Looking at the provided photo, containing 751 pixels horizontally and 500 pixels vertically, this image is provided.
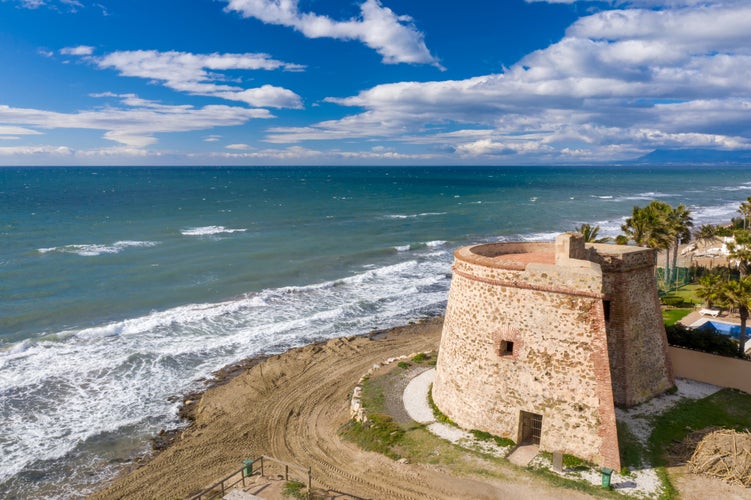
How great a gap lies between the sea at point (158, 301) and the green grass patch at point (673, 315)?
14168mm

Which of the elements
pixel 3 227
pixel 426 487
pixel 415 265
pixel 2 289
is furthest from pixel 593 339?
pixel 3 227

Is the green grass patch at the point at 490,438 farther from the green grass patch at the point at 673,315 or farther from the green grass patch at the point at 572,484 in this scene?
the green grass patch at the point at 673,315

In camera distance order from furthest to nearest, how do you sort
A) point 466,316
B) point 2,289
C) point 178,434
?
point 2,289, point 178,434, point 466,316

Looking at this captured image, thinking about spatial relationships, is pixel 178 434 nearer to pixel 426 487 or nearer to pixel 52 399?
pixel 52 399

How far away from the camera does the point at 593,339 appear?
587 inches

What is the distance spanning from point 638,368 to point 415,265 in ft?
103

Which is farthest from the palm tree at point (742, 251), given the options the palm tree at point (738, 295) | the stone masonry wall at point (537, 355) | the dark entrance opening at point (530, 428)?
the dark entrance opening at point (530, 428)

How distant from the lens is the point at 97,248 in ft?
176

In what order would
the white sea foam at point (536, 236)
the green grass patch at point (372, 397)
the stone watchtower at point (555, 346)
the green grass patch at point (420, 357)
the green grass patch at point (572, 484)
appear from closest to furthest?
the green grass patch at point (572, 484)
the stone watchtower at point (555, 346)
the green grass patch at point (372, 397)
the green grass patch at point (420, 357)
the white sea foam at point (536, 236)

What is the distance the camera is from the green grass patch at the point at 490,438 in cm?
1630

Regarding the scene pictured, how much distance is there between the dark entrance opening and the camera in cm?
1631

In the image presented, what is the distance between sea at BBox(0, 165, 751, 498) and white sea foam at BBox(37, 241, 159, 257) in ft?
1.29

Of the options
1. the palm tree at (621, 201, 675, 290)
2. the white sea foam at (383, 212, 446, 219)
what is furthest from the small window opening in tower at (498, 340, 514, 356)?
the white sea foam at (383, 212, 446, 219)

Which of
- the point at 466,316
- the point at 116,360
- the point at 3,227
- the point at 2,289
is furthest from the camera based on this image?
the point at 3,227
